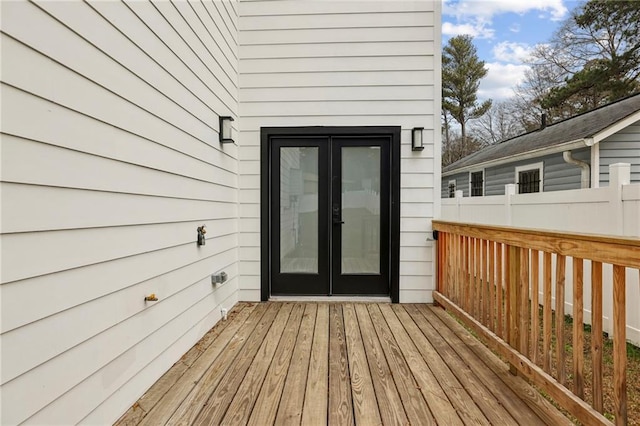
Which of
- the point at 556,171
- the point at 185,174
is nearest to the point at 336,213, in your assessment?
the point at 185,174

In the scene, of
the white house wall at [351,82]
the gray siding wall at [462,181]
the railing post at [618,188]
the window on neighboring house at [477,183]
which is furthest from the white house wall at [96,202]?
the gray siding wall at [462,181]

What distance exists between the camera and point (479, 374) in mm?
1971

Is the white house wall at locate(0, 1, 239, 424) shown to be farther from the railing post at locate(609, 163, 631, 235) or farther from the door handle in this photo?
the railing post at locate(609, 163, 631, 235)

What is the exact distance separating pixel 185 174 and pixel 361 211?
1972 millimetres

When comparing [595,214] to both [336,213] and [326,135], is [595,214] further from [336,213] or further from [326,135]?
[326,135]

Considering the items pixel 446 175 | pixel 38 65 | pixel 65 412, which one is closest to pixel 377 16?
pixel 38 65

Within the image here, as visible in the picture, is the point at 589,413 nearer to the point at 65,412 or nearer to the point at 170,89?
the point at 65,412

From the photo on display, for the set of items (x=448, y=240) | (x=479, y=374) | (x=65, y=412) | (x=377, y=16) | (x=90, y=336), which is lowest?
(x=479, y=374)

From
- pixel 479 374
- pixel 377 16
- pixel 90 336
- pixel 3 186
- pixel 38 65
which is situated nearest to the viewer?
pixel 3 186

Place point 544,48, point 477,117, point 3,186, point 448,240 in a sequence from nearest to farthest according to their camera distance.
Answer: point 3,186 < point 448,240 < point 544,48 < point 477,117

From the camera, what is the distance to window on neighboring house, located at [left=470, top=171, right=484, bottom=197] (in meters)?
10.2

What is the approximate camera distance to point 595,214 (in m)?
2.70

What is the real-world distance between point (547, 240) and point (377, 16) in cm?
299

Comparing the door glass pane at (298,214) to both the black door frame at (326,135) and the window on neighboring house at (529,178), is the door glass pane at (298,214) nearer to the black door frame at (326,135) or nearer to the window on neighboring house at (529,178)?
the black door frame at (326,135)
